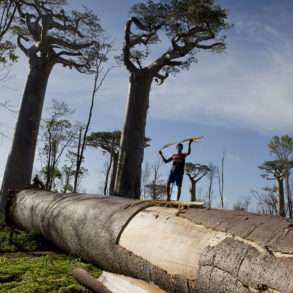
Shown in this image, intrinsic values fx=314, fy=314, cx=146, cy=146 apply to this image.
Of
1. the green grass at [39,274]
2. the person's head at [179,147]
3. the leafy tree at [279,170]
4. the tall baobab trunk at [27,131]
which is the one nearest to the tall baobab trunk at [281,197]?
the leafy tree at [279,170]

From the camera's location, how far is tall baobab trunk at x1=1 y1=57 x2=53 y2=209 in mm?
12719

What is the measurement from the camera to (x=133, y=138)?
11.9m

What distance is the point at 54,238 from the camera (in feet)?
13.4

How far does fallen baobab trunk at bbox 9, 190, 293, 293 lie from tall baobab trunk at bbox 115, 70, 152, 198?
7801mm

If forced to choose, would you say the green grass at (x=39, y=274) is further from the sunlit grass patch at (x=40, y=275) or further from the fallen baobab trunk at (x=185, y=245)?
the fallen baobab trunk at (x=185, y=245)

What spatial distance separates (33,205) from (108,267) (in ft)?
8.76

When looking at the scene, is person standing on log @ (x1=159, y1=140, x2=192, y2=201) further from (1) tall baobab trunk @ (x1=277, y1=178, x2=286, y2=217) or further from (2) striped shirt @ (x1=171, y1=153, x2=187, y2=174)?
(1) tall baobab trunk @ (x1=277, y1=178, x2=286, y2=217)

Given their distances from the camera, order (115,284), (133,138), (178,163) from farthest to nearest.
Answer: (133,138), (178,163), (115,284)

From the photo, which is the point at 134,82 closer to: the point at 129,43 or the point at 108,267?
the point at 129,43

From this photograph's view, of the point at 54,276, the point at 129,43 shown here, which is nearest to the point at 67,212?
the point at 54,276

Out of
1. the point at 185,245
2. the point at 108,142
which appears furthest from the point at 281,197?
the point at 185,245

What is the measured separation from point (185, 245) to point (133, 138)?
1005cm

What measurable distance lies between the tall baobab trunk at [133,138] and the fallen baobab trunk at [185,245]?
7.80 m

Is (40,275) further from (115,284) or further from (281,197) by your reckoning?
(281,197)
